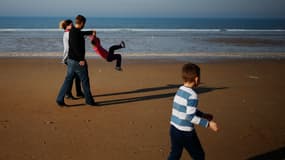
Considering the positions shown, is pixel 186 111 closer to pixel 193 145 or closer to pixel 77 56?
pixel 193 145

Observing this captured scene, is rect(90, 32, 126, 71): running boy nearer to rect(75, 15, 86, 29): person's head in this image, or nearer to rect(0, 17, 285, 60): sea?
rect(75, 15, 86, 29): person's head

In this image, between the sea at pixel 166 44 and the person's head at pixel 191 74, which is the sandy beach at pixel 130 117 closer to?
the person's head at pixel 191 74

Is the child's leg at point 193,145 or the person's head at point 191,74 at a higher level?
the person's head at point 191,74

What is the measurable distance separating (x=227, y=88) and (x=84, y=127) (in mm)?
4725

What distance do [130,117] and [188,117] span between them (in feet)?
9.46

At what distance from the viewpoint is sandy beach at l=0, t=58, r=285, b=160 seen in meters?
4.42

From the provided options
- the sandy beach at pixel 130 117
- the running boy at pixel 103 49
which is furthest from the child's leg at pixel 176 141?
Answer: the running boy at pixel 103 49

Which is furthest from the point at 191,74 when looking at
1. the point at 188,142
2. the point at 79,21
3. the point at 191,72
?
the point at 79,21

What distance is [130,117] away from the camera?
592cm

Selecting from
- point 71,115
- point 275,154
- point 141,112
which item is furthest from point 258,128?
point 71,115

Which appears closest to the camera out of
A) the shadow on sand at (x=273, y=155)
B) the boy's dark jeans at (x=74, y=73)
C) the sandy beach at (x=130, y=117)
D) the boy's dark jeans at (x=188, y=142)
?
the boy's dark jeans at (x=188, y=142)

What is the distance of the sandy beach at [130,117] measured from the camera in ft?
14.5

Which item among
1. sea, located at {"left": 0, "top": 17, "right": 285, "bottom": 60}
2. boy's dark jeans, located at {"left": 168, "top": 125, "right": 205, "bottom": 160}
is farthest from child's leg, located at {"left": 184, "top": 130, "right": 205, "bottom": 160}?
sea, located at {"left": 0, "top": 17, "right": 285, "bottom": 60}

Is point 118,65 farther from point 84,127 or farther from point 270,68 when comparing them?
point 270,68
